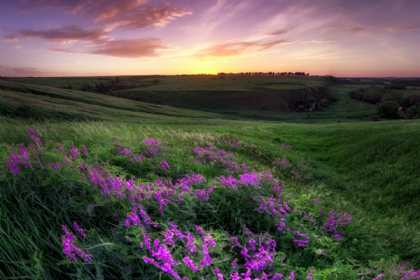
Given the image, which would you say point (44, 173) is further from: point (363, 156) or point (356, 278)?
point (363, 156)

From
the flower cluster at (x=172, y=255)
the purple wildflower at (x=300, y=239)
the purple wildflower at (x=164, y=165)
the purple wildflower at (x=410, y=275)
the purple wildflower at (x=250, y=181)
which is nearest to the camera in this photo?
the flower cluster at (x=172, y=255)

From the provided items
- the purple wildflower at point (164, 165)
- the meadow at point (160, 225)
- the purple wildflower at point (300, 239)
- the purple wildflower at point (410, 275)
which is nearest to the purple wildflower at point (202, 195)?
the meadow at point (160, 225)

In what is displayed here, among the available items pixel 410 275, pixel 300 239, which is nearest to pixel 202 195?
pixel 300 239

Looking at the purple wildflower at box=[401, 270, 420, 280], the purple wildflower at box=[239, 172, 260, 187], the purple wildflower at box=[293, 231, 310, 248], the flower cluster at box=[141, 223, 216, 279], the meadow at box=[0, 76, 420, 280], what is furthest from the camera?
the purple wildflower at box=[239, 172, 260, 187]

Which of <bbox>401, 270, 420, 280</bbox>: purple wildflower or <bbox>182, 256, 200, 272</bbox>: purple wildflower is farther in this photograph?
<bbox>401, 270, 420, 280</bbox>: purple wildflower

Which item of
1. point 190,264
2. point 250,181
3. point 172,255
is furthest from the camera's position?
point 250,181

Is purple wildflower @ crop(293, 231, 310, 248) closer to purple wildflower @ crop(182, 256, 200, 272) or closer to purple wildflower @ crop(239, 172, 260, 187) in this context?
purple wildflower @ crop(239, 172, 260, 187)

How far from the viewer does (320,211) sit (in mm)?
4430

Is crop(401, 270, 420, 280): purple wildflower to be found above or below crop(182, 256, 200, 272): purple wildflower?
below

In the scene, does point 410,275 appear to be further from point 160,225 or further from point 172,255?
point 160,225

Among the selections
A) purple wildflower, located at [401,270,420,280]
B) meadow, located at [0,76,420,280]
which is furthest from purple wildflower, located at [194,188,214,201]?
purple wildflower, located at [401,270,420,280]

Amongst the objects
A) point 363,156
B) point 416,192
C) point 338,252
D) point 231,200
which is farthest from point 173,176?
point 363,156

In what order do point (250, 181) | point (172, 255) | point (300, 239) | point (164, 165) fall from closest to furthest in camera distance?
point (172, 255), point (300, 239), point (250, 181), point (164, 165)

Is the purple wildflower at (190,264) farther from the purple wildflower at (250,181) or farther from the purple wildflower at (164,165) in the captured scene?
the purple wildflower at (164,165)
